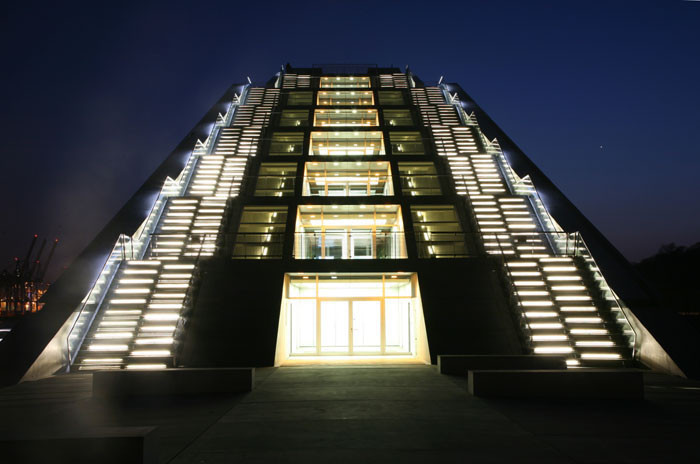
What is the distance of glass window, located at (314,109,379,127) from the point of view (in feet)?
92.9

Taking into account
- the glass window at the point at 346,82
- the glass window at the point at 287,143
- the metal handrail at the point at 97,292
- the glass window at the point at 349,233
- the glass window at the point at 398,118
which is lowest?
the metal handrail at the point at 97,292

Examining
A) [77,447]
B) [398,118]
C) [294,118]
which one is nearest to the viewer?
[77,447]

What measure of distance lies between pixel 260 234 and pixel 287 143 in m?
10.3

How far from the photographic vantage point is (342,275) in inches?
592

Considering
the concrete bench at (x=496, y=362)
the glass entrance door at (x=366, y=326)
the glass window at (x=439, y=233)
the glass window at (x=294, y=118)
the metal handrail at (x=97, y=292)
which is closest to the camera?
the concrete bench at (x=496, y=362)

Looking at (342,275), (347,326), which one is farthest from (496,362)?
(347,326)

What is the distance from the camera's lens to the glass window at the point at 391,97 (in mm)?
31842

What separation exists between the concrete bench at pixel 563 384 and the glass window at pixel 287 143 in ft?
56.3

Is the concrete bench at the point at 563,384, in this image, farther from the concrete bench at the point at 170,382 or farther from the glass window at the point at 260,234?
the glass window at the point at 260,234

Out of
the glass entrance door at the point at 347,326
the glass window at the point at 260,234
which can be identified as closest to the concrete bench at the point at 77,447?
the glass window at the point at 260,234

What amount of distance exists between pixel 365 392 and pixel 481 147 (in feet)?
62.2

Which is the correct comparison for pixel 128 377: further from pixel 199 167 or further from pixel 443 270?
pixel 199 167

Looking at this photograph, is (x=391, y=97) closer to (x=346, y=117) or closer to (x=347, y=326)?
(x=346, y=117)

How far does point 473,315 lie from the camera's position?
12.8 metres
